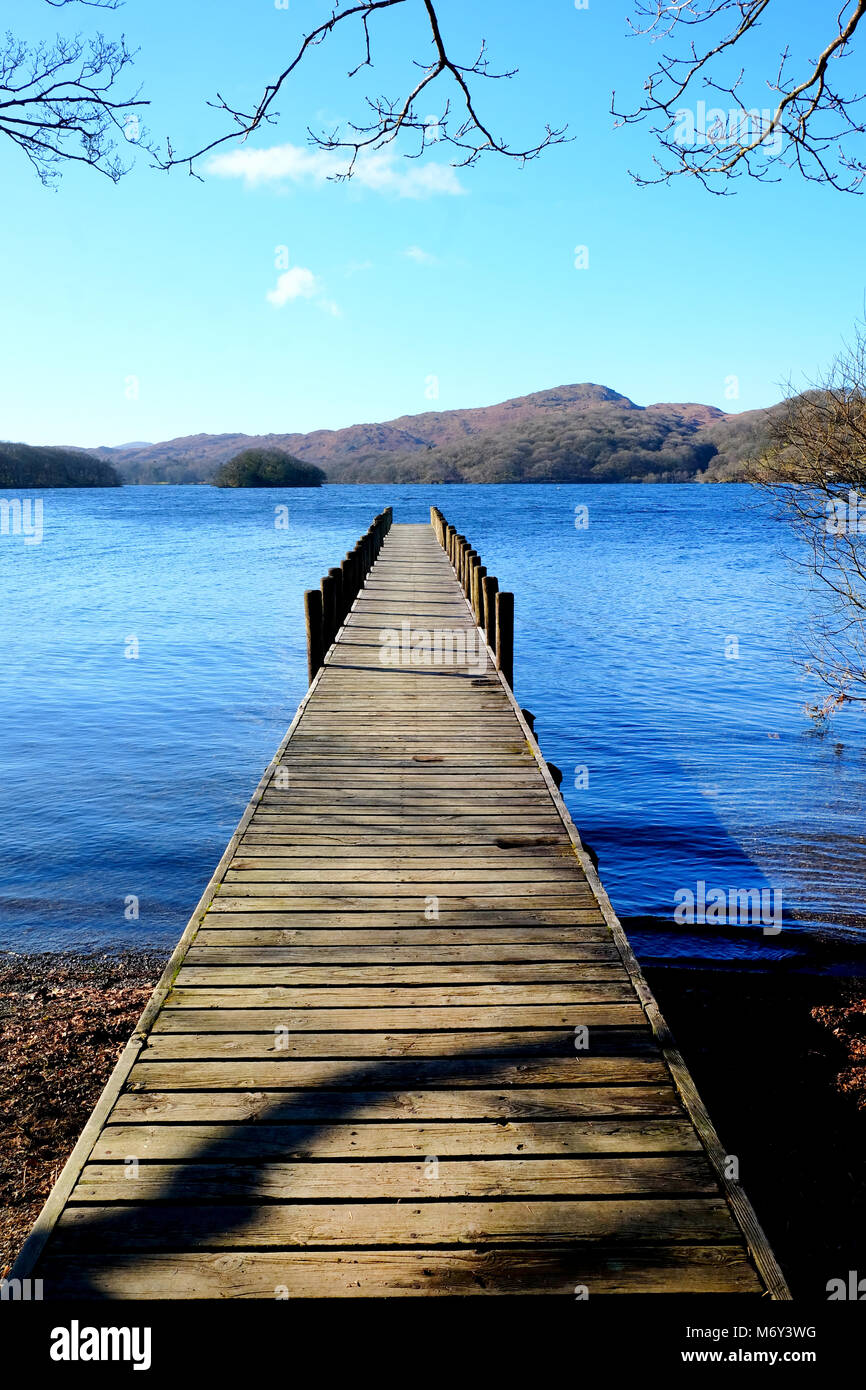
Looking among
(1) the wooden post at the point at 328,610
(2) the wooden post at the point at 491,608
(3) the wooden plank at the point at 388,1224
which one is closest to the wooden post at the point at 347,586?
(1) the wooden post at the point at 328,610

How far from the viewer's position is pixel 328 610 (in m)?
13.3

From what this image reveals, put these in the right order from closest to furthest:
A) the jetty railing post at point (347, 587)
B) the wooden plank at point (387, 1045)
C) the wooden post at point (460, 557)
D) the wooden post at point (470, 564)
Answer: the wooden plank at point (387, 1045) → the jetty railing post at point (347, 587) → the wooden post at point (470, 564) → the wooden post at point (460, 557)

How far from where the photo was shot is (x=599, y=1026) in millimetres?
4004

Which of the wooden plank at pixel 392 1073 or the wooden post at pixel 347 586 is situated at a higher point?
the wooden post at pixel 347 586

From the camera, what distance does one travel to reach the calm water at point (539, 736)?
10273 millimetres

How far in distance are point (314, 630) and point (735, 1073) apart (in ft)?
25.0

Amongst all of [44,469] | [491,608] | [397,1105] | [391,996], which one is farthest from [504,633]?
[44,469]

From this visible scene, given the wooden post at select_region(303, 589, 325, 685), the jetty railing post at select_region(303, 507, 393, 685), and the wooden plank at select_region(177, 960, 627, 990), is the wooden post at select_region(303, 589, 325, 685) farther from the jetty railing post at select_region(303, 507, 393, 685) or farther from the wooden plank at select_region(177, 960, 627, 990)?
the wooden plank at select_region(177, 960, 627, 990)

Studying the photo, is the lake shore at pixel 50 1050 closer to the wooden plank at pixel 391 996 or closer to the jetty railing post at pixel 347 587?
the wooden plank at pixel 391 996

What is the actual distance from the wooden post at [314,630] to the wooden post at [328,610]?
263 millimetres

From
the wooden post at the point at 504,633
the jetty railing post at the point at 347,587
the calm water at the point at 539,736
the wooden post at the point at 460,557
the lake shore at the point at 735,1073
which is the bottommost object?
the lake shore at the point at 735,1073

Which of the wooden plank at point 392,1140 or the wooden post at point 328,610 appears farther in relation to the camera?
the wooden post at point 328,610

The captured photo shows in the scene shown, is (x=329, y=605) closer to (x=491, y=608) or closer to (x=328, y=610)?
(x=328, y=610)

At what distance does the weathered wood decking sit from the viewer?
2.79 meters
